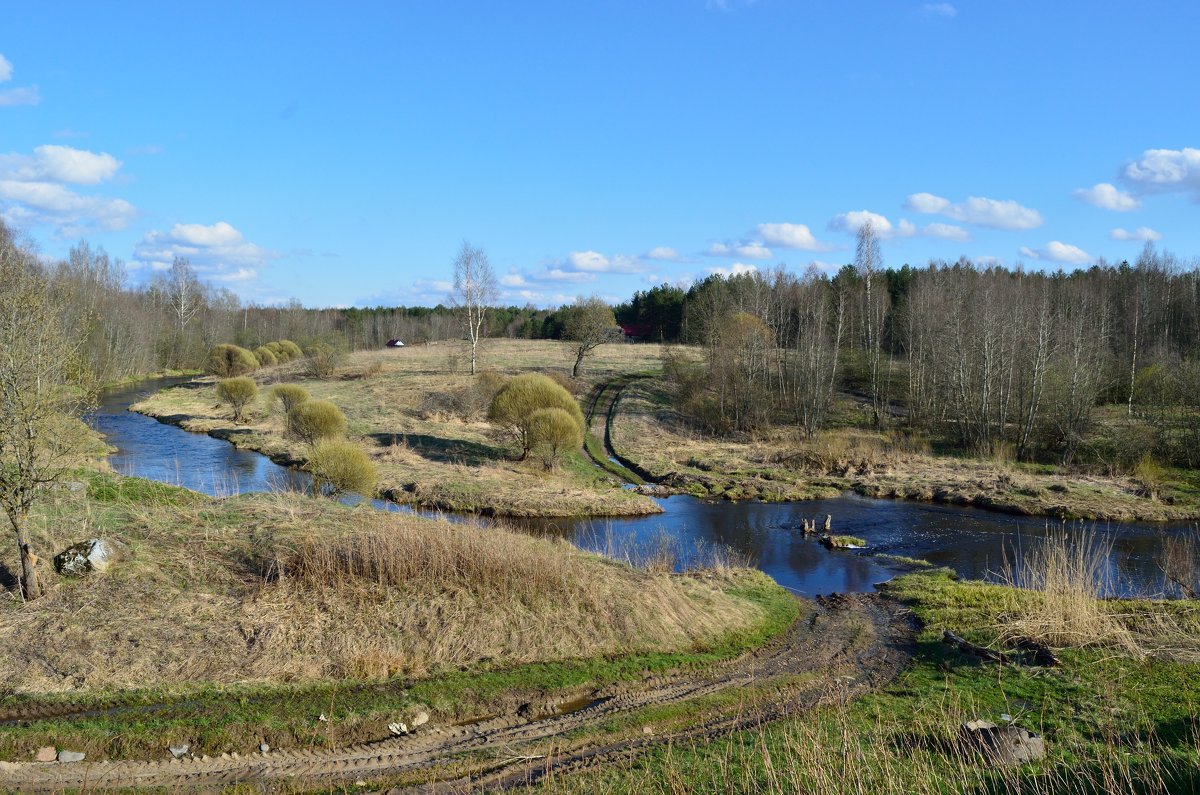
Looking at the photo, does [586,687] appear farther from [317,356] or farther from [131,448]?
[317,356]

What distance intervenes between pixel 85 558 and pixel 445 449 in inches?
1002

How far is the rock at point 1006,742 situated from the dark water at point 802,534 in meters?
10.7

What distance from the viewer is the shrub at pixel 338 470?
25.8 meters

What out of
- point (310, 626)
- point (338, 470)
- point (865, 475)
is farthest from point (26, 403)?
point (865, 475)

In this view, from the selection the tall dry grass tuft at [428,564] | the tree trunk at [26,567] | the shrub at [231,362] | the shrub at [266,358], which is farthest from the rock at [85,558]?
the shrub at [266,358]

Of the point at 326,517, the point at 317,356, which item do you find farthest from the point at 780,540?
the point at 317,356

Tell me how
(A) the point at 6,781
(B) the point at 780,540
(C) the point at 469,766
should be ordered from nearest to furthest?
(A) the point at 6,781 < (C) the point at 469,766 < (B) the point at 780,540

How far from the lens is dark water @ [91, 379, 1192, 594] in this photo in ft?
73.7

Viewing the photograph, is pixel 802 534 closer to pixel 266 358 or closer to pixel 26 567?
pixel 26 567

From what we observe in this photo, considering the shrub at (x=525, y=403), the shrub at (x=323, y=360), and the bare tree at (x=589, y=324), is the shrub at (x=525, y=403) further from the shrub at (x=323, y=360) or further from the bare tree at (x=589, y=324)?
the shrub at (x=323, y=360)

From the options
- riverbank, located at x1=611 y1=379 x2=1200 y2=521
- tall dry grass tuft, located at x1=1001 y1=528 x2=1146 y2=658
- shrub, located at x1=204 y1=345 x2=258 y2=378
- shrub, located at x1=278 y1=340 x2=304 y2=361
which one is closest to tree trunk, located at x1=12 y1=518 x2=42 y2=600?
tall dry grass tuft, located at x1=1001 y1=528 x2=1146 y2=658

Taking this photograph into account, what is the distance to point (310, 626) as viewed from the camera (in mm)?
12602

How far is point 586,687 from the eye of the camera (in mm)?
12195

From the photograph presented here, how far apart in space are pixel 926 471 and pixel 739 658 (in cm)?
2792
